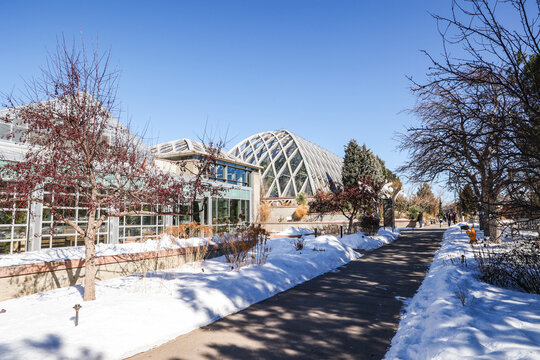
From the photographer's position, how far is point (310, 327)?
4.60 m

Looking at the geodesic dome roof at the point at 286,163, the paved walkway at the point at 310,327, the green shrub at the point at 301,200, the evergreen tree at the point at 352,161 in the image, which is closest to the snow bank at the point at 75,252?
the paved walkway at the point at 310,327

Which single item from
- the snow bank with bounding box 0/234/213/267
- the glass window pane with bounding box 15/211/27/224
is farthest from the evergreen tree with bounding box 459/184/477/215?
the glass window pane with bounding box 15/211/27/224

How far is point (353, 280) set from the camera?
7676 mm

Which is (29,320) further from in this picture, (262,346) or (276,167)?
(276,167)

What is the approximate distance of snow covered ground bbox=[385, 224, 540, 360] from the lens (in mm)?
3223

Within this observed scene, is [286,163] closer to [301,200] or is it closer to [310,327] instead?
[301,200]

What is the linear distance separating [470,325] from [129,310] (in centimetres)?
460

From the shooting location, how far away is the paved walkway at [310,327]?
3824mm

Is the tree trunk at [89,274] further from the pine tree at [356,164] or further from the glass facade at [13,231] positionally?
the pine tree at [356,164]

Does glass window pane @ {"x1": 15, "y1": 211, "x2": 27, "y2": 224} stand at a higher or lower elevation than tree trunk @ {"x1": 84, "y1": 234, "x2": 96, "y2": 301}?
higher

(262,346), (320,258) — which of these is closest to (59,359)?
(262,346)

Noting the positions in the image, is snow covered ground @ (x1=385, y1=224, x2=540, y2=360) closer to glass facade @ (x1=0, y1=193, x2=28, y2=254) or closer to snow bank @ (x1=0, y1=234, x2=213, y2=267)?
snow bank @ (x1=0, y1=234, x2=213, y2=267)

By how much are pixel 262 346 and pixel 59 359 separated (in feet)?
7.43

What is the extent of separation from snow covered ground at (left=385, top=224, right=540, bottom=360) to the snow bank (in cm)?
644
